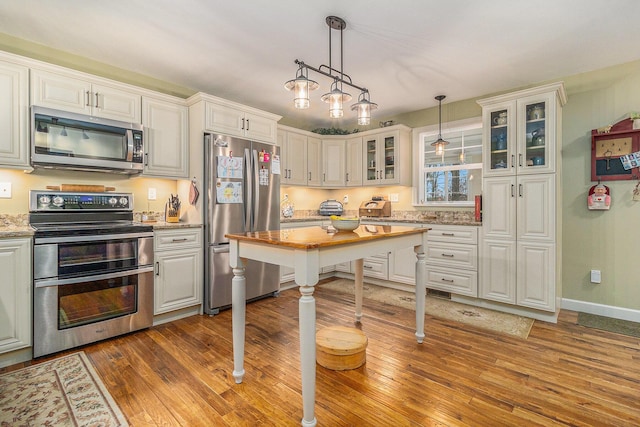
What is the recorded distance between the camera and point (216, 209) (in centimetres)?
317

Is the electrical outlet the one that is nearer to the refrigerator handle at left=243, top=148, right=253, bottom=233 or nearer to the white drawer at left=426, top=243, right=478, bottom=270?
the refrigerator handle at left=243, top=148, right=253, bottom=233

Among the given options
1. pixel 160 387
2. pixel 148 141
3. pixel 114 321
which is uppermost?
pixel 148 141

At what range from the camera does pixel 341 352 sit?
207 cm

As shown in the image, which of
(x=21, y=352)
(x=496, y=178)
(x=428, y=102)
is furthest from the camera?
(x=428, y=102)

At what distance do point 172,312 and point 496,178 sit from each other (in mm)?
3560

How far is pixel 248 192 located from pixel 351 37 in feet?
5.97

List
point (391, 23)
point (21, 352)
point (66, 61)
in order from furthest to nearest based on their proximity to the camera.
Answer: point (66, 61) → point (391, 23) → point (21, 352)

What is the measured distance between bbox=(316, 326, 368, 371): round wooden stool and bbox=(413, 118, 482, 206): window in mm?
2664

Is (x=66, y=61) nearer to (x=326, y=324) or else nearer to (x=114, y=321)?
(x=114, y=321)

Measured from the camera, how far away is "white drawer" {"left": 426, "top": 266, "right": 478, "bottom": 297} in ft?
11.3

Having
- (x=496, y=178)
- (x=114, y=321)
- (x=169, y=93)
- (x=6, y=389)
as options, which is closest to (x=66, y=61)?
(x=169, y=93)

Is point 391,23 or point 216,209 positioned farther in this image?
point 216,209

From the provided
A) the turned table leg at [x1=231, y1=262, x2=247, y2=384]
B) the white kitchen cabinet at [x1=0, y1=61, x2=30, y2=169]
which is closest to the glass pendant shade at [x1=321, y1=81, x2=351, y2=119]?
the turned table leg at [x1=231, y1=262, x2=247, y2=384]

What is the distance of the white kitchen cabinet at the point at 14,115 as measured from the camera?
7.61ft
